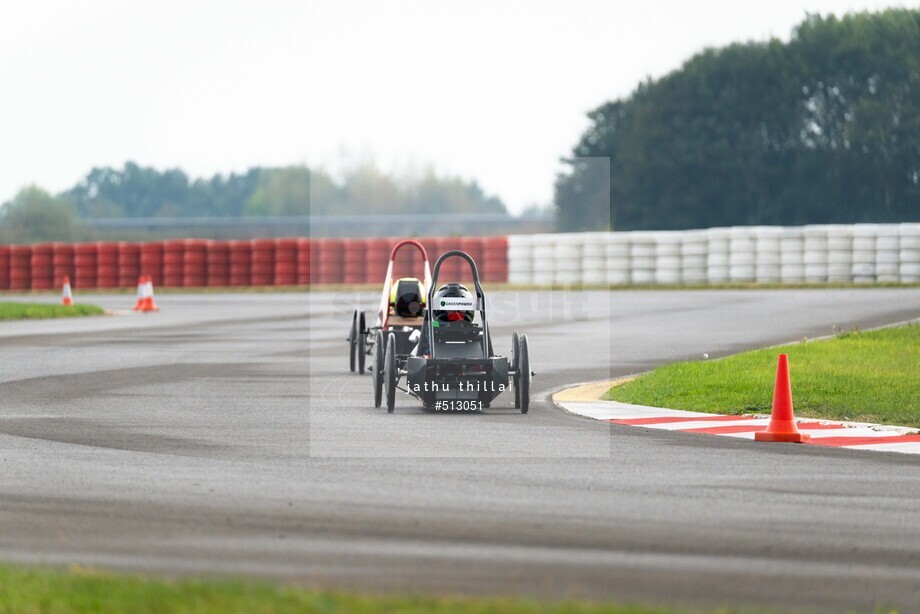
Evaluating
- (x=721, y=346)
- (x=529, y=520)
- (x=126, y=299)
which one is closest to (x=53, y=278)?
(x=126, y=299)

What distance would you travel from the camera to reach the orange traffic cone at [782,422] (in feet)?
43.4

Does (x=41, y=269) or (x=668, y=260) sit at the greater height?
(x=668, y=260)

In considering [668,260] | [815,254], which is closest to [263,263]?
[668,260]

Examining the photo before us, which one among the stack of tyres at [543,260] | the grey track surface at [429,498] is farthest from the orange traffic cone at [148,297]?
the grey track surface at [429,498]

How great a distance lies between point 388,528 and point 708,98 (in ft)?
235

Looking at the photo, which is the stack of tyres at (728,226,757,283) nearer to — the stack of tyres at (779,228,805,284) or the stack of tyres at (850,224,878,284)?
the stack of tyres at (779,228,805,284)

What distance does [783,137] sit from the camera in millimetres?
76938

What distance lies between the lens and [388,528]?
8750mm

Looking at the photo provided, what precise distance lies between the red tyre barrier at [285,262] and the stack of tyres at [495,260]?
667 cm

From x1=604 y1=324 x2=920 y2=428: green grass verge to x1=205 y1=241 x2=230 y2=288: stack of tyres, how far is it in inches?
1297

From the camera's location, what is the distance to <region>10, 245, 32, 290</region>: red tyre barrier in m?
52.8

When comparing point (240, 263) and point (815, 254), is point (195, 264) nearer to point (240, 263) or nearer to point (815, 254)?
point (240, 263)

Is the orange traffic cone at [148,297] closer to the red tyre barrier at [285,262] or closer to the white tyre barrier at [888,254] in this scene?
the red tyre barrier at [285,262]

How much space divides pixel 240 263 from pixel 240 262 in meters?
0.04
